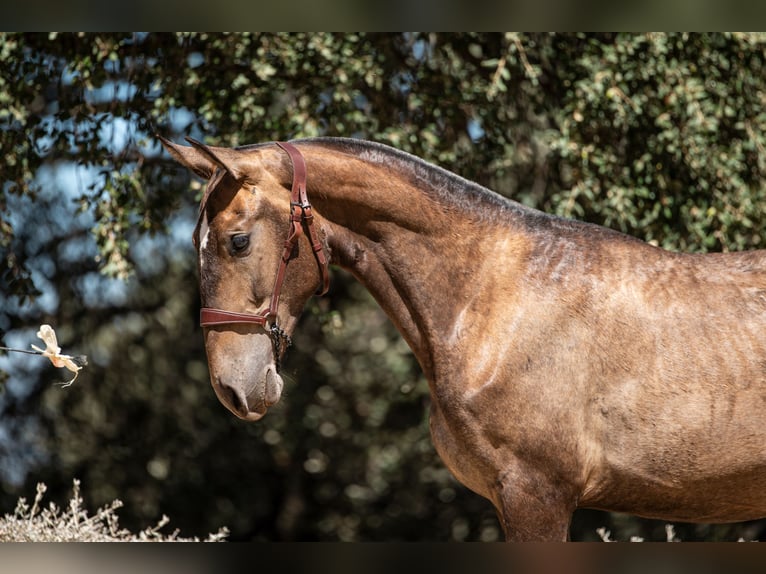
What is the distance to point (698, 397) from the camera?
268cm

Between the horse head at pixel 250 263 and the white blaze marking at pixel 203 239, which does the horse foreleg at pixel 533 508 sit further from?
the white blaze marking at pixel 203 239

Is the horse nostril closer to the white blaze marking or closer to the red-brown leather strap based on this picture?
the red-brown leather strap

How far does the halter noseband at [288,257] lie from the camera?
2.72 metres

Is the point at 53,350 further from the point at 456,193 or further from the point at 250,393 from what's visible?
the point at 456,193

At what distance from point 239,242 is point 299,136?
2863 mm

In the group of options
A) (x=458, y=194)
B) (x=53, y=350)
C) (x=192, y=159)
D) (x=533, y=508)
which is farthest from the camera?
(x=458, y=194)

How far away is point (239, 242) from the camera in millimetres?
2738

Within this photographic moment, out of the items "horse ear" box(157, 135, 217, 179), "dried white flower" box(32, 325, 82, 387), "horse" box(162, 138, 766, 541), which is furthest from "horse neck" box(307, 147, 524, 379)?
"dried white flower" box(32, 325, 82, 387)

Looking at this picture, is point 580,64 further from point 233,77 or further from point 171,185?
point 171,185

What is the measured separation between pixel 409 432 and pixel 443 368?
531cm

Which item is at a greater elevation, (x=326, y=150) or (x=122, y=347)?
(x=326, y=150)

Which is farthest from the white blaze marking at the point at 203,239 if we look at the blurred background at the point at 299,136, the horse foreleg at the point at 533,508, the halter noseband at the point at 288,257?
the blurred background at the point at 299,136

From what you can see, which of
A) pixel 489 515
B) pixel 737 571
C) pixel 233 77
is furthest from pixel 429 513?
pixel 737 571

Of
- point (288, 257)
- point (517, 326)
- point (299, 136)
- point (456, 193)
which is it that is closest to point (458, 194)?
point (456, 193)
